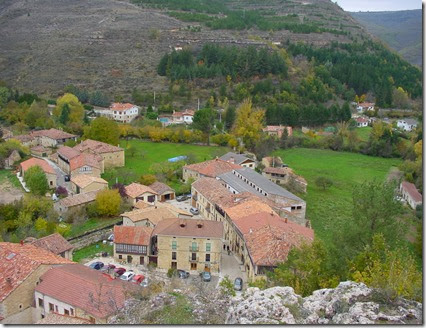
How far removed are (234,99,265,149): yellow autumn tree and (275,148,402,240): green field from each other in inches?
127

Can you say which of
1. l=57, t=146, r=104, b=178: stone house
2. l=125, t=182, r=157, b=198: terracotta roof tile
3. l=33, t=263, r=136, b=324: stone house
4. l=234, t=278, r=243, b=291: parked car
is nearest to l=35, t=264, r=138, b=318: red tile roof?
l=33, t=263, r=136, b=324: stone house

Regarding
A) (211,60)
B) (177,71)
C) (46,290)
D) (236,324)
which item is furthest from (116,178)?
(211,60)

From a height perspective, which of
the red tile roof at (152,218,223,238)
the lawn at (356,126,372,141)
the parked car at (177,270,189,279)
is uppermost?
the red tile roof at (152,218,223,238)

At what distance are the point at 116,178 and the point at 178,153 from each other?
10455mm

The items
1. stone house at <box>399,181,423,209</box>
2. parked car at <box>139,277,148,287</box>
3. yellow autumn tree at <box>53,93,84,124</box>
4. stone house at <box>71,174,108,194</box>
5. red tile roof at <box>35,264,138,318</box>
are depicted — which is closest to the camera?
red tile roof at <box>35,264,138,318</box>

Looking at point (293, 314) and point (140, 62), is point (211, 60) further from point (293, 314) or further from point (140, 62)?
point (293, 314)

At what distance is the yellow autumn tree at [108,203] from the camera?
96.4 feet

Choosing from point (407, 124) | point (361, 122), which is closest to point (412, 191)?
point (407, 124)

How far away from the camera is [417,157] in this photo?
47562mm

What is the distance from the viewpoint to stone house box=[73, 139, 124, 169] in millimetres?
39844

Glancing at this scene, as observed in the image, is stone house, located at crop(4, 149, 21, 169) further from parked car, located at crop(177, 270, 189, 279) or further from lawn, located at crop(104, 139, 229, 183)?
parked car, located at crop(177, 270, 189, 279)

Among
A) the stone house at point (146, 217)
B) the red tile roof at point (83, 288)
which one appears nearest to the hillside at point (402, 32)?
the stone house at point (146, 217)

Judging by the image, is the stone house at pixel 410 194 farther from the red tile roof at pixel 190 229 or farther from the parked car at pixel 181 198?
the red tile roof at pixel 190 229

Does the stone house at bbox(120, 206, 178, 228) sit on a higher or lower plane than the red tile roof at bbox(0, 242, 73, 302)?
lower
